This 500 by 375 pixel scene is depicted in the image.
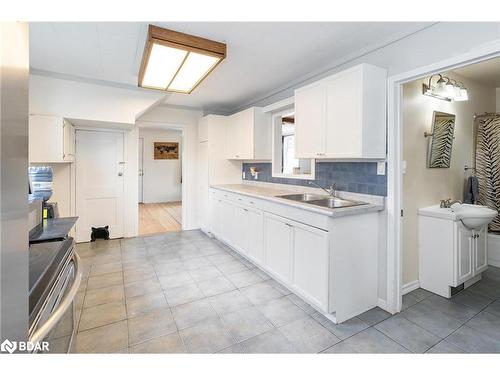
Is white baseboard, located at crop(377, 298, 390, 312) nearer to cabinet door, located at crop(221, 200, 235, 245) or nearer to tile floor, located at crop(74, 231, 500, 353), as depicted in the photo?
tile floor, located at crop(74, 231, 500, 353)

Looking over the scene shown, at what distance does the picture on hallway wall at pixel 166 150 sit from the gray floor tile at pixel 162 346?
686 cm

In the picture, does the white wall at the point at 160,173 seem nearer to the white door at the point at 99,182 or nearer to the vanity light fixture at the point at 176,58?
the white door at the point at 99,182

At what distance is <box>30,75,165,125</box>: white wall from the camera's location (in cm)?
Answer: 296

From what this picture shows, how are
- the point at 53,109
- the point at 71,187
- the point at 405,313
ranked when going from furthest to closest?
the point at 71,187
the point at 53,109
the point at 405,313

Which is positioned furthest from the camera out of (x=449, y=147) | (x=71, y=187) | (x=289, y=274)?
(x=71, y=187)

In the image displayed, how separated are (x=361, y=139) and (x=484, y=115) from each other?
89.5 inches

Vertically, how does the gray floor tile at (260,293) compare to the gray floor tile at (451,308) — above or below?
above

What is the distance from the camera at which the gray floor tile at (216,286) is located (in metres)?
2.45

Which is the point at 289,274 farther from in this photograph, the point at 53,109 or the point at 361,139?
the point at 53,109

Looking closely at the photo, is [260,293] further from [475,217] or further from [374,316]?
[475,217]

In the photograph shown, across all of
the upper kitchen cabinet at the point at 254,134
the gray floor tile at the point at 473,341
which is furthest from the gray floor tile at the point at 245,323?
the upper kitchen cabinet at the point at 254,134
